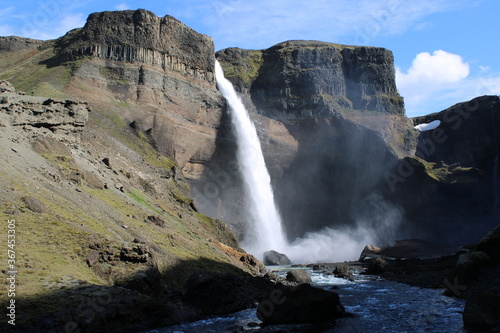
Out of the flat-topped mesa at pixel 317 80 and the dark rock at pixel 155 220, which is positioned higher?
the flat-topped mesa at pixel 317 80

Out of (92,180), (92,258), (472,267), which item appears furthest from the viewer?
(92,180)

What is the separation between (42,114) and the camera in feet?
114

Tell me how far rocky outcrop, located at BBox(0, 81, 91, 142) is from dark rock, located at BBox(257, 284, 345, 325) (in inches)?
979

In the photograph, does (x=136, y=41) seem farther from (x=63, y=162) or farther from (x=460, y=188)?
(x=460, y=188)

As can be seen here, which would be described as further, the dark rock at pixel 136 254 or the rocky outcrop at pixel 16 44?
the rocky outcrop at pixel 16 44

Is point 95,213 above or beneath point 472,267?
above

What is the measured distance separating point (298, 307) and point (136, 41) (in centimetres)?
5706

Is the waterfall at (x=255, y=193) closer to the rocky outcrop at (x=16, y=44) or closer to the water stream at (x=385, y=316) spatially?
the water stream at (x=385, y=316)

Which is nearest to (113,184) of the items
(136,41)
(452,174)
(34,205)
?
(34,205)

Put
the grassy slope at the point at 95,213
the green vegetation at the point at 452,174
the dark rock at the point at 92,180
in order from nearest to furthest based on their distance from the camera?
the grassy slope at the point at 95,213, the dark rock at the point at 92,180, the green vegetation at the point at 452,174

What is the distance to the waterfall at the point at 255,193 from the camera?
66562mm

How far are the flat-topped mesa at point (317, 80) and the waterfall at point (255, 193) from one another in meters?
12.5

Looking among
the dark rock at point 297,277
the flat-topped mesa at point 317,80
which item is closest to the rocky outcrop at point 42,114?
the dark rock at point 297,277

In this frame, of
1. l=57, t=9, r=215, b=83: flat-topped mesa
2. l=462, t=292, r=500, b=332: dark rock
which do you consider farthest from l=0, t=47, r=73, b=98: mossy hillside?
l=462, t=292, r=500, b=332: dark rock
